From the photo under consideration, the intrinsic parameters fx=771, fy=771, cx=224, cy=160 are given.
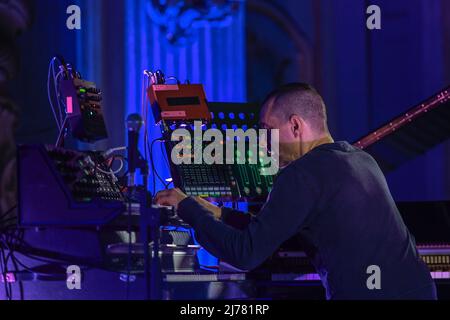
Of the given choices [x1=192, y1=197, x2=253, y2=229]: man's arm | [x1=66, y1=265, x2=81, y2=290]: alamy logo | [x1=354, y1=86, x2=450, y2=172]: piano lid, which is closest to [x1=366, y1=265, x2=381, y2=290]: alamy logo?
[x1=192, y1=197, x2=253, y2=229]: man's arm

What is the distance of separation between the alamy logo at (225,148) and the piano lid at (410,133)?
24.3 inches

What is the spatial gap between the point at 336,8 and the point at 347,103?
2.13 ft

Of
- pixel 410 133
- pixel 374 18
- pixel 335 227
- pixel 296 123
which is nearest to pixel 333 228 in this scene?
pixel 335 227

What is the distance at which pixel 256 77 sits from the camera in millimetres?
5008

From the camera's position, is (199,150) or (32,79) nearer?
(199,150)

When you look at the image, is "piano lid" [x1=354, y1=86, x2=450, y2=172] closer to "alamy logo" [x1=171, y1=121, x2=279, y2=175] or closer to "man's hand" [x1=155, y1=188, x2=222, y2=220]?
"alamy logo" [x1=171, y1=121, x2=279, y2=175]

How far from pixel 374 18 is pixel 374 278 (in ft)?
10.2

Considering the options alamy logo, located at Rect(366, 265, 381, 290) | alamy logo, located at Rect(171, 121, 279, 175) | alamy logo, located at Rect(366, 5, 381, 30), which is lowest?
alamy logo, located at Rect(366, 265, 381, 290)

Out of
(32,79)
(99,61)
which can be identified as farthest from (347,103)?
(32,79)

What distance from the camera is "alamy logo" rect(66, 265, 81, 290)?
2.53 metres

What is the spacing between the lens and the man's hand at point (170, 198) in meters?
2.57

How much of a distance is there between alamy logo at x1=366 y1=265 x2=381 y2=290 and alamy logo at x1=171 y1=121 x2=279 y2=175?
72 cm

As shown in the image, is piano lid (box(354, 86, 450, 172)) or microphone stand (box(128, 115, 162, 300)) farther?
piano lid (box(354, 86, 450, 172))
